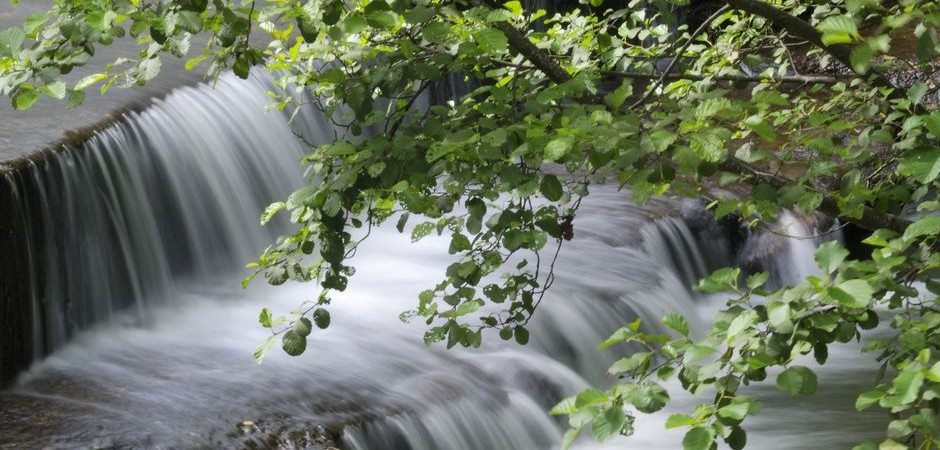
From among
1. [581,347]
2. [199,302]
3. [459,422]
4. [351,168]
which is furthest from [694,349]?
[199,302]

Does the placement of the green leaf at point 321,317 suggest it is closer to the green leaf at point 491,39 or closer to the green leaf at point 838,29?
the green leaf at point 491,39

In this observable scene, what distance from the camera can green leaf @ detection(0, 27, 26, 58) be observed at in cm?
202

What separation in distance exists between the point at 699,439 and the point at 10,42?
135 centimetres

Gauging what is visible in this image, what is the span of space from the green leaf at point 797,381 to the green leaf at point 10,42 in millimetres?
1436

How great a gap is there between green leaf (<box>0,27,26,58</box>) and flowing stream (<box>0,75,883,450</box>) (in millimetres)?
2476

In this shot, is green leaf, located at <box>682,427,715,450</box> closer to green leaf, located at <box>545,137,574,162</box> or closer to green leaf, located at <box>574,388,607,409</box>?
green leaf, located at <box>574,388,607,409</box>

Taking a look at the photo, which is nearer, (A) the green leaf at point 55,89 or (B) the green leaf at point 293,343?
(A) the green leaf at point 55,89

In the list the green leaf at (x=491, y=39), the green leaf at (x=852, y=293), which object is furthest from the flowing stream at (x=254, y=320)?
the green leaf at (x=852, y=293)

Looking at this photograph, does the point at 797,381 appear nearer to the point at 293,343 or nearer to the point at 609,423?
the point at 609,423

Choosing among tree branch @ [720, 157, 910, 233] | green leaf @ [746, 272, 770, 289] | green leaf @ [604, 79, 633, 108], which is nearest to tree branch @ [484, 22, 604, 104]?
green leaf @ [604, 79, 633, 108]

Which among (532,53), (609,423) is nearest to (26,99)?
(532,53)

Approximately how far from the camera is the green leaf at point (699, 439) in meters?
1.74

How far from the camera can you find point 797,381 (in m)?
1.93

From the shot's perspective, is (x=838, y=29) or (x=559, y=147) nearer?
(x=838, y=29)
